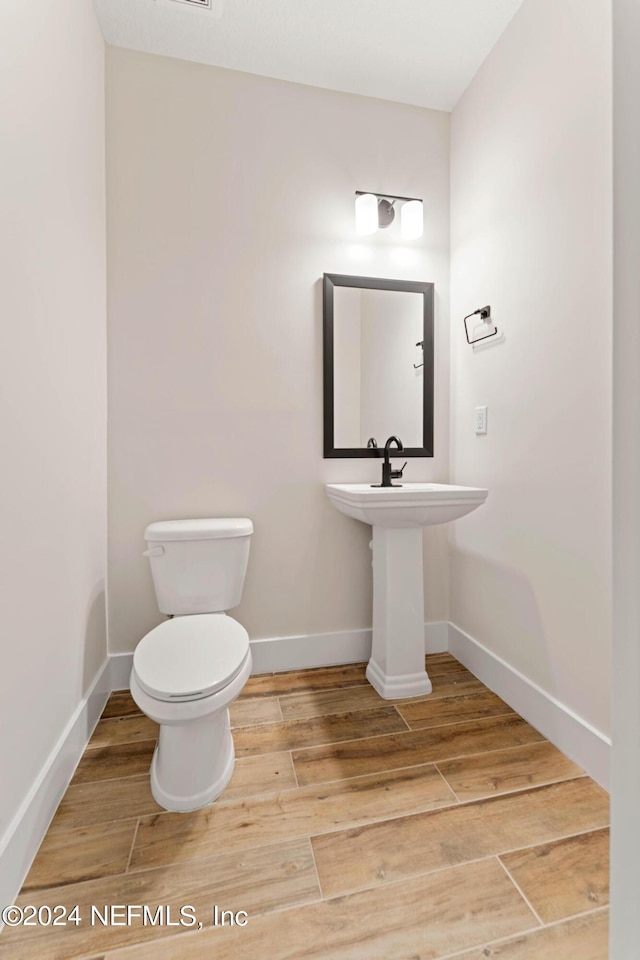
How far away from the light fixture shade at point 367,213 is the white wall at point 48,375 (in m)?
1.09

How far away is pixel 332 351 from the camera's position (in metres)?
2.11

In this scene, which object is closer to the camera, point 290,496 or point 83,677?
point 83,677

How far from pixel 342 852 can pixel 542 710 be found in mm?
880

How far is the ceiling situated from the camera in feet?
5.66

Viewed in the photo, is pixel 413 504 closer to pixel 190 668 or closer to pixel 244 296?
pixel 190 668

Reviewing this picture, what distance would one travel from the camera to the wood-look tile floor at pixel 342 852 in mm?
962

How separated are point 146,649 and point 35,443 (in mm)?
683

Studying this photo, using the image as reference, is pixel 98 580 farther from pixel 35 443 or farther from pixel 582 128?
pixel 582 128

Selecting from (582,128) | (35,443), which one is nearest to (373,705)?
(35,443)

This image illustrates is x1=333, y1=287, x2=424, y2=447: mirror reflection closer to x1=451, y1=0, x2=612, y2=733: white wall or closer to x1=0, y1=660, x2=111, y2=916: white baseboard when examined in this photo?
x1=451, y1=0, x2=612, y2=733: white wall

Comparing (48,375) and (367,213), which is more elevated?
(367,213)

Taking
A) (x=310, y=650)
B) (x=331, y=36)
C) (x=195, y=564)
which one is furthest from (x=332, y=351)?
(x=310, y=650)

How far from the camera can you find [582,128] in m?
1.42

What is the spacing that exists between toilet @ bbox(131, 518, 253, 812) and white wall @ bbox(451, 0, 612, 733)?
107cm
